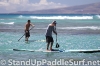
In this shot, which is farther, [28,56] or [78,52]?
[78,52]

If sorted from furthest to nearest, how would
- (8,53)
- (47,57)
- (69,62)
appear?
1. (8,53)
2. (47,57)
3. (69,62)

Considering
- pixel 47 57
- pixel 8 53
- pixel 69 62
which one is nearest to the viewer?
pixel 69 62

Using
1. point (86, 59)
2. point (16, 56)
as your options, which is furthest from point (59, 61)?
point (16, 56)

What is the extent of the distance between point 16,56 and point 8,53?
1.04m

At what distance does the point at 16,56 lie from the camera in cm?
1341

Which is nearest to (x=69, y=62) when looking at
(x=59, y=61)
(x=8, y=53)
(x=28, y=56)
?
(x=59, y=61)

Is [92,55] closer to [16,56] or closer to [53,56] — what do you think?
[53,56]

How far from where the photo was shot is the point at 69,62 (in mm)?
12000

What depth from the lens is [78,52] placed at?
572 inches

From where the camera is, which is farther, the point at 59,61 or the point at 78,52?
the point at 78,52

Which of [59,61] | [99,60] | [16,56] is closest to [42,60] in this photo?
[59,61]

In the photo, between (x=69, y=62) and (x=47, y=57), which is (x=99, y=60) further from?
(x=47, y=57)

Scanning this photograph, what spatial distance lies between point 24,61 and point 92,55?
3503 millimetres

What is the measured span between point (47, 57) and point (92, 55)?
2.20 m
